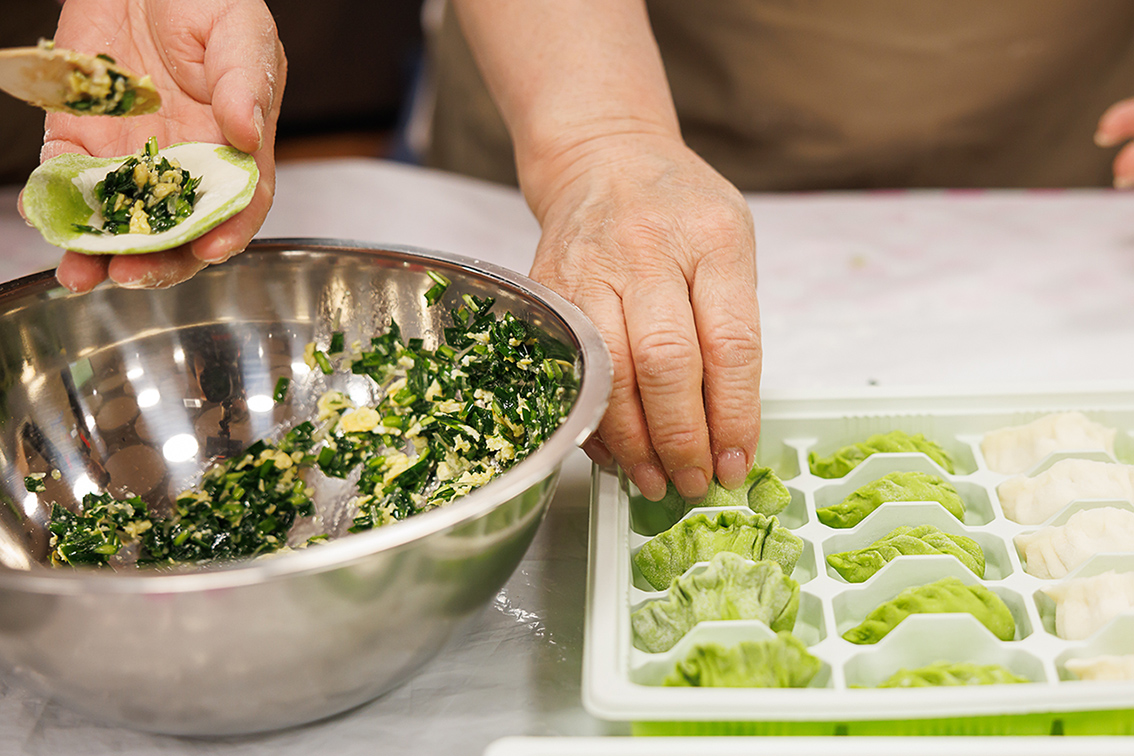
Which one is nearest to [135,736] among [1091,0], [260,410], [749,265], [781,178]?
[260,410]

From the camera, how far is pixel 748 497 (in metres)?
1.03

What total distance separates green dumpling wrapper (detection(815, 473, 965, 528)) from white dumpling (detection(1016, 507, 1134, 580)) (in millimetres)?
87

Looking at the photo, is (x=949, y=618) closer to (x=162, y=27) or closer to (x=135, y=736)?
(x=135, y=736)

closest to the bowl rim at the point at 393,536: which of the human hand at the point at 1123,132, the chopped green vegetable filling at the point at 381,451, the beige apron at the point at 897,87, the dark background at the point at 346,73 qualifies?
the chopped green vegetable filling at the point at 381,451

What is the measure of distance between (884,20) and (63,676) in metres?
1.76

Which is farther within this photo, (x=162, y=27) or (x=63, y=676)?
(x=162, y=27)

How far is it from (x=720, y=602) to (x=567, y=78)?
79cm

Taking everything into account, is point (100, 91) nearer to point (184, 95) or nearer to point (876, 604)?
point (184, 95)

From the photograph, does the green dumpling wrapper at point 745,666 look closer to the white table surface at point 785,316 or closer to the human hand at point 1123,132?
the white table surface at point 785,316

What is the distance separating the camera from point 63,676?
0.71 metres

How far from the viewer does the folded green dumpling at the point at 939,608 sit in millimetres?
837

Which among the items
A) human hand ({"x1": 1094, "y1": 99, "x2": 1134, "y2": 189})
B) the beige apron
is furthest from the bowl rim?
the beige apron

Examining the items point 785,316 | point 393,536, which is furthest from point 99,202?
point 785,316

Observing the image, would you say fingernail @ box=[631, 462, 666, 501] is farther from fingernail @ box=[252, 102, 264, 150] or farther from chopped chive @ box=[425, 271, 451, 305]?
fingernail @ box=[252, 102, 264, 150]
